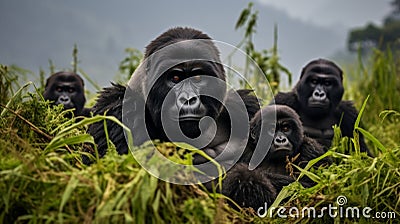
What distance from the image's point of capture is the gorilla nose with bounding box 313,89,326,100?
5353mm

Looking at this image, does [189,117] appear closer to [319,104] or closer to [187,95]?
[187,95]

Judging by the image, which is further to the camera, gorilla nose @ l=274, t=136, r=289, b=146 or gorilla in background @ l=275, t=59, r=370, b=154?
gorilla in background @ l=275, t=59, r=370, b=154

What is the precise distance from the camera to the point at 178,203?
2.03m

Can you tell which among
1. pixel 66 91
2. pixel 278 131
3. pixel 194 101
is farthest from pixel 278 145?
pixel 66 91

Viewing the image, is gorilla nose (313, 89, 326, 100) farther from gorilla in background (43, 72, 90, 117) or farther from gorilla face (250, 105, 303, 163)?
gorilla in background (43, 72, 90, 117)

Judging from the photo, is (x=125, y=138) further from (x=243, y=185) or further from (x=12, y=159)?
(x=12, y=159)

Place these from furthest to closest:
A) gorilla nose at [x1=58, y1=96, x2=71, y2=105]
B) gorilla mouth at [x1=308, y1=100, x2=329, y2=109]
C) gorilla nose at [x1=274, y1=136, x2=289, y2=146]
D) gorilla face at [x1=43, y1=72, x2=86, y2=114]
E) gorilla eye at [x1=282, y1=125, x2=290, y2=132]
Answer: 1. gorilla face at [x1=43, y1=72, x2=86, y2=114]
2. gorilla nose at [x1=58, y1=96, x2=71, y2=105]
3. gorilla mouth at [x1=308, y1=100, x2=329, y2=109]
4. gorilla eye at [x1=282, y1=125, x2=290, y2=132]
5. gorilla nose at [x1=274, y1=136, x2=289, y2=146]

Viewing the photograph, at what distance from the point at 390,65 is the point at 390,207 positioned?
17.7ft

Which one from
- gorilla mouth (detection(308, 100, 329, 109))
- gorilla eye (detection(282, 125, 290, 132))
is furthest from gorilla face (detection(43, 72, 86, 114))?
gorilla eye (detection(282, 125, 290, 132))

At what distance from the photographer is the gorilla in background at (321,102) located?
5.38m

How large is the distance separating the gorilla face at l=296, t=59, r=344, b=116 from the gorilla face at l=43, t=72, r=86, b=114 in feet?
7.63

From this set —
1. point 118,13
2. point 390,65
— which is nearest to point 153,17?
point 118,13

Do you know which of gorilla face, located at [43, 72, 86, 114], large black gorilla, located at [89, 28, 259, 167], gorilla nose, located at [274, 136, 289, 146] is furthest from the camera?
gorilla face, located at [43, 72, 86, 114]

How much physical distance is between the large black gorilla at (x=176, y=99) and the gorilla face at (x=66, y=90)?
7.40 feet
